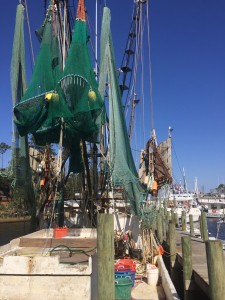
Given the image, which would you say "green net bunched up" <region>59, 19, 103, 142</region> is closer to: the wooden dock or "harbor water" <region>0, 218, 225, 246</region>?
the wooden dock

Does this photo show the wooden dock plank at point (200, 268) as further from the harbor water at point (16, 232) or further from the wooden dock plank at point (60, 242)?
the harbor water at point (16, 232)

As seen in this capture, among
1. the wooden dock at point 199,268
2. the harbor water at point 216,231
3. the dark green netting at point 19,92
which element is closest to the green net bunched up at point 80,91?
the dark green netting at point 19,92

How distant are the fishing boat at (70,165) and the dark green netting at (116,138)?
0.03m

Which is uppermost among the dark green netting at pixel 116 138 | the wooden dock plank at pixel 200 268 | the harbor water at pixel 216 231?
the dark green netting at pixel 116 138

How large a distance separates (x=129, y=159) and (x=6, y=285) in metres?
5.15

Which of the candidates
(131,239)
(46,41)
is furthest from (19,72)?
(131,239)

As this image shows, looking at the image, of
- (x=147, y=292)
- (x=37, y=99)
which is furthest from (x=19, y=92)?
(x=147, y=292)

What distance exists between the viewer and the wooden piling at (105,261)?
553cm

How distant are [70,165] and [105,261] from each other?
757 cm

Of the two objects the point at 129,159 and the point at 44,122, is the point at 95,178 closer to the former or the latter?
the point at 129,159

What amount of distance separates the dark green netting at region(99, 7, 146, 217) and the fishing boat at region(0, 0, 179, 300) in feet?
0.10

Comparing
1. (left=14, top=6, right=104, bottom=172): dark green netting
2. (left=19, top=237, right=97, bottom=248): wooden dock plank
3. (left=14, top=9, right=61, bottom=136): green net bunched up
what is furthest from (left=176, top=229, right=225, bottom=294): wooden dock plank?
(left=14, top=9, right=61, bottom=136): green net bunched up

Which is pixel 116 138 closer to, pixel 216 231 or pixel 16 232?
pixel 16 232

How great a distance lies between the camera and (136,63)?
652 inches
